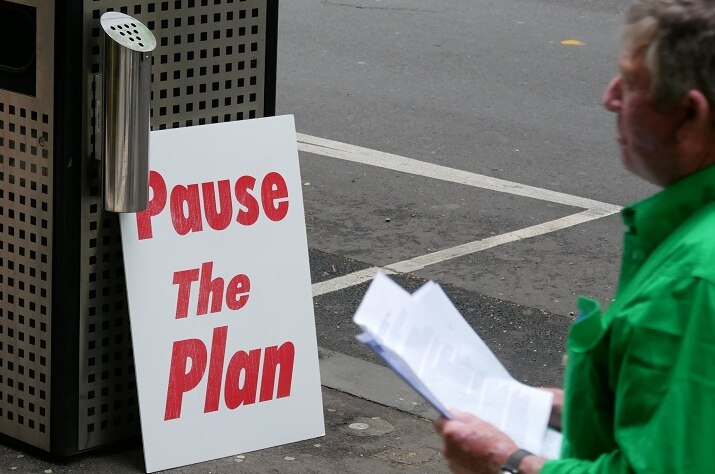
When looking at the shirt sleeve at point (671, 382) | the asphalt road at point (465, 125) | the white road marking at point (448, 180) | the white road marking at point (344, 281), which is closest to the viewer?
the shirt sleeve at point (671, 382)

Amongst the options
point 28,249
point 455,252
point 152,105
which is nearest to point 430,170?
point 455,252

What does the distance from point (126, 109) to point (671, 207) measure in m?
2.50

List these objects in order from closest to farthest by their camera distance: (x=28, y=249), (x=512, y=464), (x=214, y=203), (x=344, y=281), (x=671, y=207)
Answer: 1. (x=671, y=207)
2. (x=512, y=464)
3. (x=28, y=249)
4. (x=214, y=203)
5. (x=344, y=281)

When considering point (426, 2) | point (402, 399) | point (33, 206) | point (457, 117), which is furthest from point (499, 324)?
point (426, 2)

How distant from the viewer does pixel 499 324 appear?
20.3ft

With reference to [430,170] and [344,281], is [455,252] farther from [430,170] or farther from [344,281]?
[430,170]

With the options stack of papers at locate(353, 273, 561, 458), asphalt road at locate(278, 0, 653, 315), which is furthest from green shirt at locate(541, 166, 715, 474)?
asphalt road at locate(278, 0, 653, 315)

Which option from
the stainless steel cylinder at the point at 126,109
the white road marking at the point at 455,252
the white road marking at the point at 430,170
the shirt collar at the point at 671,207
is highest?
the shirt collar at the point at 671,207

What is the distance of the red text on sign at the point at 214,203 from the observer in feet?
14.6

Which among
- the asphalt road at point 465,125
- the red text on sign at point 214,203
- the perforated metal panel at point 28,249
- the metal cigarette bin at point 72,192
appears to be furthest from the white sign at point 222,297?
the asphalt road at point 465,125

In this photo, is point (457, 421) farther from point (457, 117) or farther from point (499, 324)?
point (457, 117)

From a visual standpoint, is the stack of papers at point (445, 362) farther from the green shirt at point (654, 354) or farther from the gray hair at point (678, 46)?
the gray hair at point (678, 46)

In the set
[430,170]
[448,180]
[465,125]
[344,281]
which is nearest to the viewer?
[344,281]

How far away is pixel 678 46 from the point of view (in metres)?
1.85
